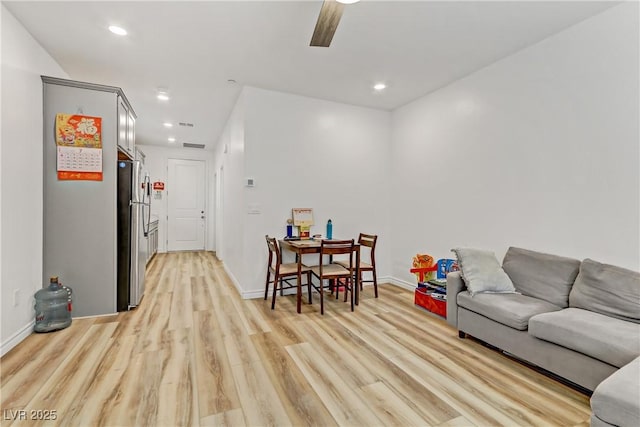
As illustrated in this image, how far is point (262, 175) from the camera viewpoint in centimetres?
395

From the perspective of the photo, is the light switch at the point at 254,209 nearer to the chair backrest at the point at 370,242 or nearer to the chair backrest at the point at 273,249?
the chair backrest at the point at 273,249

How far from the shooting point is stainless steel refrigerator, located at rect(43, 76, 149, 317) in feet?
9.63

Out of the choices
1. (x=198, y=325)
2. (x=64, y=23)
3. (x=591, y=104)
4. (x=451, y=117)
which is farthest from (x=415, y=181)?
(x=64, y=23)

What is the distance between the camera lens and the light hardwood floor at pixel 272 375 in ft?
5.53

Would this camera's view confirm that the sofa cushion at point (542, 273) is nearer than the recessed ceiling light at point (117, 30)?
Yes

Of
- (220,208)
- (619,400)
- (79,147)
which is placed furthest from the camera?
(220,208)

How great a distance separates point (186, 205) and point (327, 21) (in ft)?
23.0

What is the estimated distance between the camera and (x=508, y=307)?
2322mm

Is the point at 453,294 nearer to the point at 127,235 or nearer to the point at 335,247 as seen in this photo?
the point at 335,247

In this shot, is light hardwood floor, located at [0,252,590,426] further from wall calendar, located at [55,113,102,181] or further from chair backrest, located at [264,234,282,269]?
wall calendar, located at [55,113,102,181]

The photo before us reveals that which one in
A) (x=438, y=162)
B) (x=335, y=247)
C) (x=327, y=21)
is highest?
Answer: (x=327, y=21)

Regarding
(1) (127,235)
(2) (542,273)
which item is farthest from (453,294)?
(1) (127,235)

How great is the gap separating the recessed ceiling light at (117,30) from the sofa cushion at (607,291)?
437 cm

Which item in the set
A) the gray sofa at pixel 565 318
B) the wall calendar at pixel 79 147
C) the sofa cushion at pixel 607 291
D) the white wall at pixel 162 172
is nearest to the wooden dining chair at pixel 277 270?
the gray sofa at pixel 565 318
